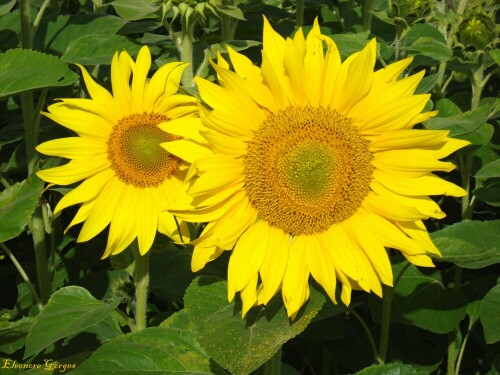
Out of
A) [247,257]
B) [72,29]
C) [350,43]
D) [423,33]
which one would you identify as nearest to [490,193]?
[423,33]

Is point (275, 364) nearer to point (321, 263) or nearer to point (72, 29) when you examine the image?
point (321, 263)

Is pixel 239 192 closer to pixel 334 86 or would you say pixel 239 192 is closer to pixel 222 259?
pixel 334 86

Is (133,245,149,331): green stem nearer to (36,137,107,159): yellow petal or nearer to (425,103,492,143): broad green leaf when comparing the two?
(36,137,107,159): yellow petal

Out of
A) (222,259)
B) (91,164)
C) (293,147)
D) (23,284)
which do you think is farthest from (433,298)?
(23,284)

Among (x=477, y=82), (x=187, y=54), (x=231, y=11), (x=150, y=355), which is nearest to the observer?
(x=150, y=355)

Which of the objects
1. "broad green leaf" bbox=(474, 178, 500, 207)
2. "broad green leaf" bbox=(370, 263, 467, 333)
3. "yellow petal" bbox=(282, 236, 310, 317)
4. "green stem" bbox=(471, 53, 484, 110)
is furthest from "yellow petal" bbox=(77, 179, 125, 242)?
"green stem" bbox=(471, 53, 484, 110)

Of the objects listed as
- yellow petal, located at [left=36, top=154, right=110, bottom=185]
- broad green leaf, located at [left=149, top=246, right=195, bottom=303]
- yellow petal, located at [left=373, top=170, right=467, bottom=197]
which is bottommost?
broad green leaf, located at [left=149, top=246, right=195, bottom=303]
